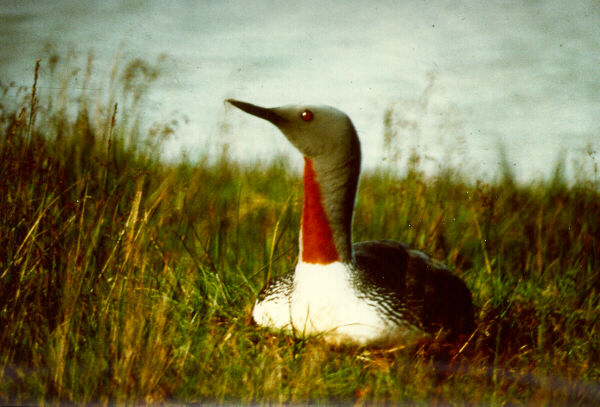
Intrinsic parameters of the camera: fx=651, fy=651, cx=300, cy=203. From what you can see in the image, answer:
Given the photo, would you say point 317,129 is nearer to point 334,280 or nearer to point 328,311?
point 334,280

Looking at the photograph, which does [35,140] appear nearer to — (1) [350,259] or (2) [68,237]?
(2) [68,237]

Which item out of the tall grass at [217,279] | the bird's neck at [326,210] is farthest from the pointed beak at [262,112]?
the tall grass at [217,279]

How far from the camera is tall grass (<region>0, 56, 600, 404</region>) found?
2102 mm

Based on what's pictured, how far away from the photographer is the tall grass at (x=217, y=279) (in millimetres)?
2102

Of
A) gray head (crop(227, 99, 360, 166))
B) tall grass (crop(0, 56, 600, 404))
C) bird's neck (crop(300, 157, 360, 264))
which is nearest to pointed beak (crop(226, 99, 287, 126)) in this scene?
gray head (crop(227, 99, 360, 166))

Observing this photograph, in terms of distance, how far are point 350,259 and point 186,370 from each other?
0.80 metres

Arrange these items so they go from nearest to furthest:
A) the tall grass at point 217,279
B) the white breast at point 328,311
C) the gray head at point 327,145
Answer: the tall grass at point 217,279
the white breast at point 328,311
the gray head at point 327,145

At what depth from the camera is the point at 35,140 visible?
9.32ft

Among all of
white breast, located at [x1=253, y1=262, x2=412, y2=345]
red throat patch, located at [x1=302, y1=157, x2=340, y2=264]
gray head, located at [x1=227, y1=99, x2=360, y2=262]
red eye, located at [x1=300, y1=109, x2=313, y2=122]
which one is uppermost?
red eye, located at [x1=300, y1=109, x2=313, y2=122]

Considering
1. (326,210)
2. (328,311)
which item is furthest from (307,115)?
(328,311)

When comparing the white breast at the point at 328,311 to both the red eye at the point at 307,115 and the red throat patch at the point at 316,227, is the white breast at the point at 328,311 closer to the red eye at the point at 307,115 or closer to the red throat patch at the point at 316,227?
the red throat patch at the point at 316,227

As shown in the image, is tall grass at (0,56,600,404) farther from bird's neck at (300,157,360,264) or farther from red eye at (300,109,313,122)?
red eye at (300,109,313,122)

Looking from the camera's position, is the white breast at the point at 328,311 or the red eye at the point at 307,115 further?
the red eye at the point at 307,115

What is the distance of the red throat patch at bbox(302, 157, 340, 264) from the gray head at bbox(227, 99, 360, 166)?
0.07 metres
